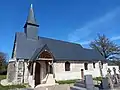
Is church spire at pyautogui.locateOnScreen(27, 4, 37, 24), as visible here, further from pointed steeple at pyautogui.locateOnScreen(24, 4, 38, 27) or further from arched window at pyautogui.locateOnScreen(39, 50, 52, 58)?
arched window at pyautogui.locateOnScreen(39, 50, 52, 58)

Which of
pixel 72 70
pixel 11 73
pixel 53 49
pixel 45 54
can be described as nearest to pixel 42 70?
pixel 45 54

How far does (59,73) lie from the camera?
18.7 meters

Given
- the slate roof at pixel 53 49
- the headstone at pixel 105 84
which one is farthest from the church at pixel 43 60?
the headstone at pixel 105 84

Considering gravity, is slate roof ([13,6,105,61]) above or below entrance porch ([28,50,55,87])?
above

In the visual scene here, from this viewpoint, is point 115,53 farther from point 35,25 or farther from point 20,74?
point 20,74

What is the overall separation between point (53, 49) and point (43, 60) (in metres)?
3.24

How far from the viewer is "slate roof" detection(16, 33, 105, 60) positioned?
17.3 metres

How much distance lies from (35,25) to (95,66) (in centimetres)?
1297

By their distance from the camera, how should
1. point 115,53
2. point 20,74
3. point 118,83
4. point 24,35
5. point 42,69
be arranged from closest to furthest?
point 118,83 < point 20,74 < point 42,69 < point 24,35 < point 115,53

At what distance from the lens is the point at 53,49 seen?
20219 millimetres

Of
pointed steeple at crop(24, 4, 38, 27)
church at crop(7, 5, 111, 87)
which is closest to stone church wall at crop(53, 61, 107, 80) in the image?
church at crop(7, 5, 111, 87)

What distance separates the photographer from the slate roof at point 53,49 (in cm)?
1728

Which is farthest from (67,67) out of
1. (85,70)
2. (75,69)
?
(85,70)

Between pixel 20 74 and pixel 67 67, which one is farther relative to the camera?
pixel 67 67
